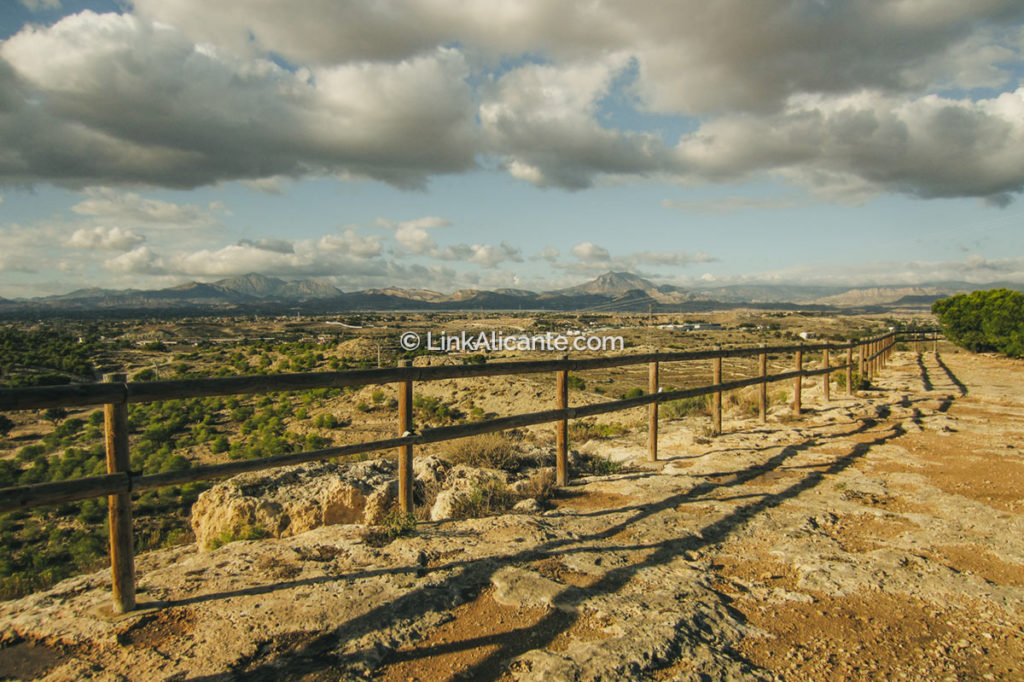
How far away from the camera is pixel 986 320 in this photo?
28.9m

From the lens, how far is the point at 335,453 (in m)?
4.51

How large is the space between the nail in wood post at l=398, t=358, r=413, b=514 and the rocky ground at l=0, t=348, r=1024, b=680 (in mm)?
415

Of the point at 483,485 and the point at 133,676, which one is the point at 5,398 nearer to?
the point at 133,676

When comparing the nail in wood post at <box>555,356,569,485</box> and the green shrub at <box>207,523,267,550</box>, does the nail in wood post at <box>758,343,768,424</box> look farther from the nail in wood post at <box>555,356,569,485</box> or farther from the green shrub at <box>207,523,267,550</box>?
the green shrub at <box>207,523,267,550</box>

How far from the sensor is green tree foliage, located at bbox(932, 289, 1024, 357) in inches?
1062

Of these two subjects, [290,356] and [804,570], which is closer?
[804,570]

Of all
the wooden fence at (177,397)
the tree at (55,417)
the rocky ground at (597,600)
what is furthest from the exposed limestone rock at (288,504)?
the tree at (55,417)

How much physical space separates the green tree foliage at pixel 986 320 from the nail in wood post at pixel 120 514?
3460 cm

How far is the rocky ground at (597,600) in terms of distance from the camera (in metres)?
2.83

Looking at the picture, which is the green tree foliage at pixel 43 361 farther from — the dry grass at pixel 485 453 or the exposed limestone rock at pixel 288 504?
the dry grass at pixel 485 453

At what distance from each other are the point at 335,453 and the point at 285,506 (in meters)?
2.22

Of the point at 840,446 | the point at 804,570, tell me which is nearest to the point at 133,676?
the point at 804,570

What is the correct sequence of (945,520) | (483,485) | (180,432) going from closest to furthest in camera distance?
(945,520), (483,485), (180,432)

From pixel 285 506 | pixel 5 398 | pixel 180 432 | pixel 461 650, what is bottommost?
pixel 180 432
